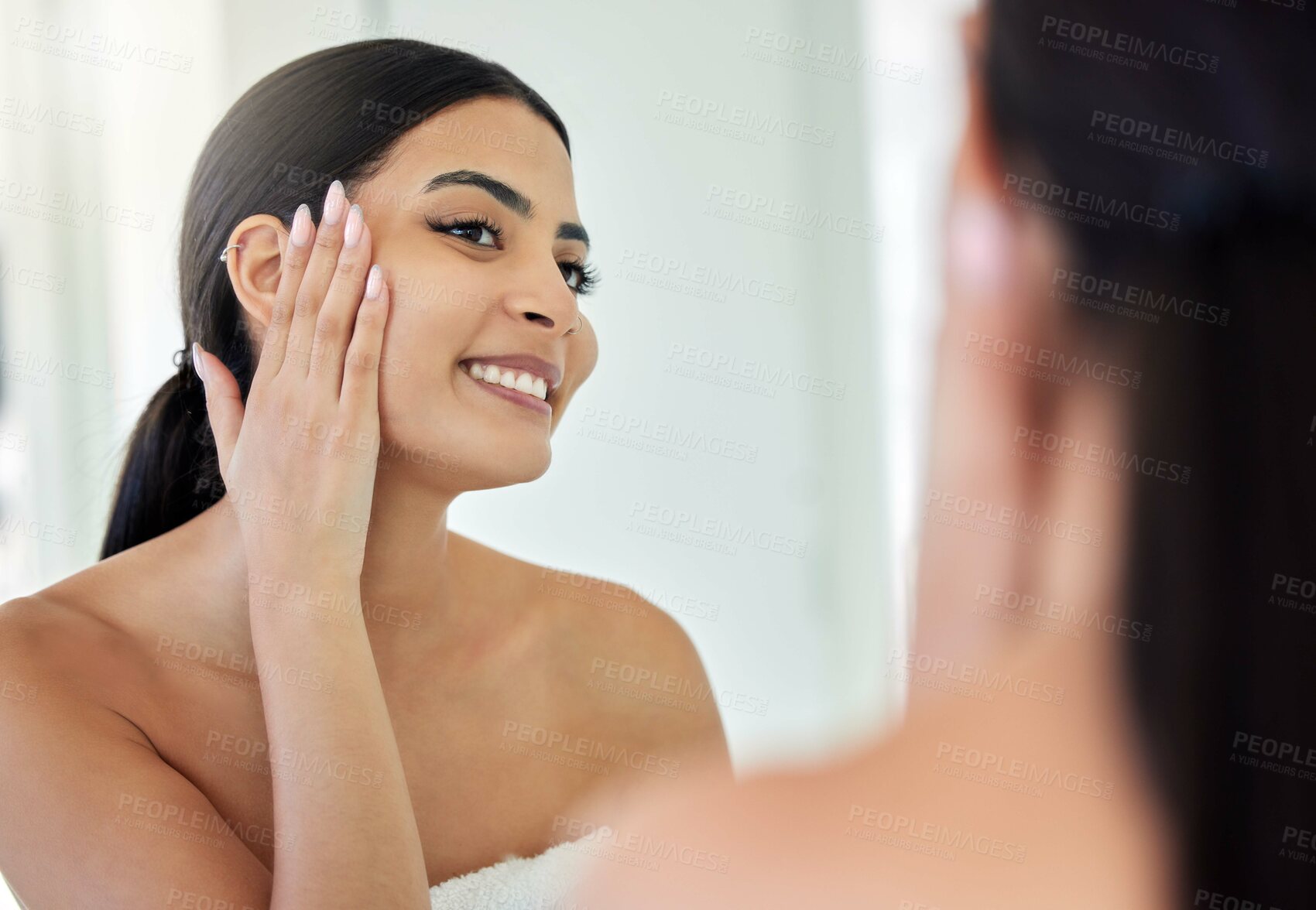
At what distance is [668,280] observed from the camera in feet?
6.04

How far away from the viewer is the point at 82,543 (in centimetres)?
126

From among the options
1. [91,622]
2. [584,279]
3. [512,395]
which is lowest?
[91,622]

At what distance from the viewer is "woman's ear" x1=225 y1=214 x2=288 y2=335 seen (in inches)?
35.1

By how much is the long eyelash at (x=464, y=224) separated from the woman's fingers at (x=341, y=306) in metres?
0.06

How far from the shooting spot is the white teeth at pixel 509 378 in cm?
91

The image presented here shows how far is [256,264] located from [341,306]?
13 cm

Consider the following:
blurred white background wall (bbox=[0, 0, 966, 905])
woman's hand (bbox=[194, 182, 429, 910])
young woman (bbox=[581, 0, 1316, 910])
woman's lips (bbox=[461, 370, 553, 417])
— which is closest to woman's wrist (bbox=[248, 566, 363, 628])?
woman's hand (bbox=[194, 182, 429, 910])

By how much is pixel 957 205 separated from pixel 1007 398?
0.25ft

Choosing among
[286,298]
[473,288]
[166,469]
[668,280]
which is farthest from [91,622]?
[668,280]

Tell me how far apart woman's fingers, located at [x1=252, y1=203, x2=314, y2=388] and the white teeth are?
0.16m

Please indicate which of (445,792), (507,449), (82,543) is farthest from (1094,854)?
(82,543)

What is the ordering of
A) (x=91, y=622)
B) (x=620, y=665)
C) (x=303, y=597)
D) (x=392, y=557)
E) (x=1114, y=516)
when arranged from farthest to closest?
(x=620, y=665) < (x=392, y=557) < (x=91, y=622) < (x=303, y=597) < (x=1114, y=516)

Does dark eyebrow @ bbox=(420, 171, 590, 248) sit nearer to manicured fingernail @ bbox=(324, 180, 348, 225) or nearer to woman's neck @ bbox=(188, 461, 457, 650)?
manicured fingernail @ bbox=(324, 180, 348, 225)

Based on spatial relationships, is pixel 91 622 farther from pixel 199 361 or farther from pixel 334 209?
pixel 334 209
